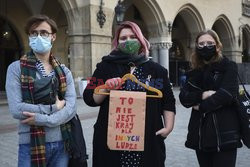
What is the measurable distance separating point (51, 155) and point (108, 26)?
13.0m

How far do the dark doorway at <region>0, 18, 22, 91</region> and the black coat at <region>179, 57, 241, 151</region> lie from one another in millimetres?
17085

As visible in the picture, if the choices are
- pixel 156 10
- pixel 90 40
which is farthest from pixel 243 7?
pixel 90 40

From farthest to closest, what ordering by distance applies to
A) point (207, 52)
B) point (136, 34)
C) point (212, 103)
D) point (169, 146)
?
point (169, 146) < point (207, 52) < point (212, 103) < point (136, 34)

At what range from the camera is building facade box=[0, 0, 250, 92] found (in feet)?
48.2

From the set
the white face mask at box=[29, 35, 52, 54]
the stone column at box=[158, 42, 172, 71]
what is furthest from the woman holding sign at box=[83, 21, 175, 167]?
the stone column at box=[158, 42, 172, 71]

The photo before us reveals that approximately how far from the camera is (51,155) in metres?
2.67

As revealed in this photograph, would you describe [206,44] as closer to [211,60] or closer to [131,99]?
[211,60]

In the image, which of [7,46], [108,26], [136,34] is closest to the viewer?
[136,34]

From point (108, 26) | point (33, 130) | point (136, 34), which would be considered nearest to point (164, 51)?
point (108, 26)

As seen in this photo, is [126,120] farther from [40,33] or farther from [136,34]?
[40,33]

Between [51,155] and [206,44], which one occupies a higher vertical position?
[206,44]

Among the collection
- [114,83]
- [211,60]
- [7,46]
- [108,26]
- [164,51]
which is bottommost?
[114,83]

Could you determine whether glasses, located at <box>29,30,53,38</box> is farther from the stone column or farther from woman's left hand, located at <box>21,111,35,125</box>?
the stone column

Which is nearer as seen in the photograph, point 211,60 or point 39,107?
point 39,107
